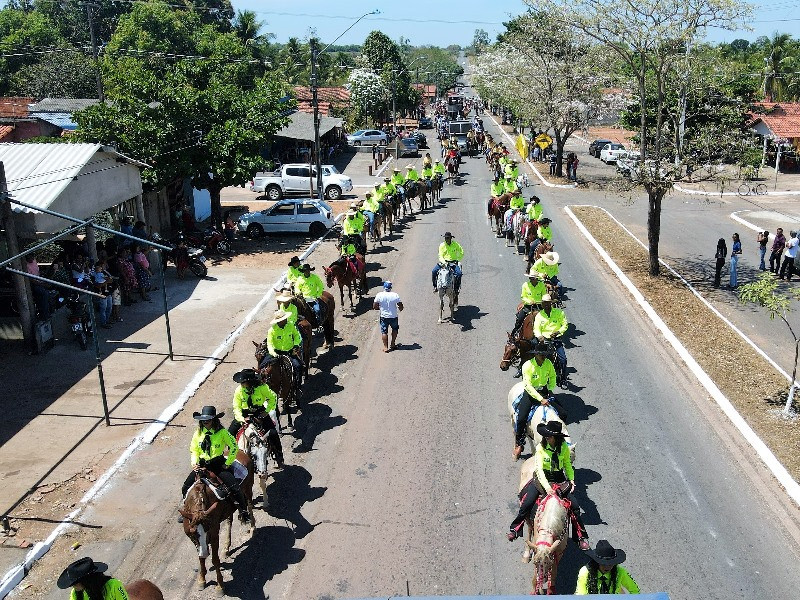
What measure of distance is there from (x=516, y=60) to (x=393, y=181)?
23.4m

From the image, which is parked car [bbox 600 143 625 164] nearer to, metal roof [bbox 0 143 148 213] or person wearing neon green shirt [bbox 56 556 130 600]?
metal roof [bbox 0 143 148 213]

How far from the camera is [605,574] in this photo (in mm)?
7027

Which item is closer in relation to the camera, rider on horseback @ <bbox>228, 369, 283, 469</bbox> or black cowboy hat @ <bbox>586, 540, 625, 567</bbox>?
black cowboy hat @ <bbox>586, 540, 625, 567</bbox>

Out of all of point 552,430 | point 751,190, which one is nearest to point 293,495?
point 552,430

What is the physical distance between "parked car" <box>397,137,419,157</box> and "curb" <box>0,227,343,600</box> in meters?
39.2

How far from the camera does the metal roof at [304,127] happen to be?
150 ft

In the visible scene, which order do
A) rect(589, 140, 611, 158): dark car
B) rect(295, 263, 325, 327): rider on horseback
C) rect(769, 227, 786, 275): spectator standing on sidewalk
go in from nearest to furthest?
rect(295, 263, 325, 327): rider on horseback
rect(769, 227, 786, 275): spectator standing on sidewalk
rect(589, 140, 611, 158): dark car

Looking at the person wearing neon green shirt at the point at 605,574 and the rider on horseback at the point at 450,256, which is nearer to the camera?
the person wearing neon green shirt at the point at 605,574

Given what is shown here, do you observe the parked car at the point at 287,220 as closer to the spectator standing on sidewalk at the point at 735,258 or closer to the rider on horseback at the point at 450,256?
the rider on horseback at the point at 450,256

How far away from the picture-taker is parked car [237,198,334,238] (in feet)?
97.8

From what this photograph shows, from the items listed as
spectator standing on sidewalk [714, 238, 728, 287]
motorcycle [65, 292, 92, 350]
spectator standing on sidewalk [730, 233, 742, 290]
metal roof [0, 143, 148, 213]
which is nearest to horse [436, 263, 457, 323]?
motorcycle [65, 292, 92, 350]

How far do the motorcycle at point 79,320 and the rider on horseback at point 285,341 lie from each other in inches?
250

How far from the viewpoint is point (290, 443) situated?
42.5 ft

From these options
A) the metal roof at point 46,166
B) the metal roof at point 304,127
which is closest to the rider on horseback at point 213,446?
the metal roof at point 46,166
